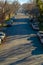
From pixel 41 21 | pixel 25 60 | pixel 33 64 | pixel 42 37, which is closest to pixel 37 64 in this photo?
pixel 33 64

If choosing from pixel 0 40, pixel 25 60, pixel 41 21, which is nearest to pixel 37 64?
pixel 25 60

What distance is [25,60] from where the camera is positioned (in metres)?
18.0

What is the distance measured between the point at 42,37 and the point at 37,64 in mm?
13500

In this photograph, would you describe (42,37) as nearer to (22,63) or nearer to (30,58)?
(30,58)

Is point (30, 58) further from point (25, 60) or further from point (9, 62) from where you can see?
point (9, 62)

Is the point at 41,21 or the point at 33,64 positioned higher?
the point at 33,64

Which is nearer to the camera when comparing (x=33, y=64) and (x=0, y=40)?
(x=33, y=64)

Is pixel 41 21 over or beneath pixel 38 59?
beneath

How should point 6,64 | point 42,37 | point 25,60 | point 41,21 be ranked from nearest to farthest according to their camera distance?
point 6,64
point 25,60
point 42,37
point 41,21

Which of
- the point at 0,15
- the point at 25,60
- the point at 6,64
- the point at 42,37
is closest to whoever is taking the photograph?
the point at 6,64

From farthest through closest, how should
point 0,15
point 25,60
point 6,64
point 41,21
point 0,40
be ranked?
1. point 41,21
2. point 0,15
3. point 0,40
4. point 25,60
5. point 6,64

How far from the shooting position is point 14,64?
54.2 ft

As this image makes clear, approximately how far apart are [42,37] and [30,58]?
449 inches

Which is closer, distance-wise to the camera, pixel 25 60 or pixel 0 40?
pixel 25 60
